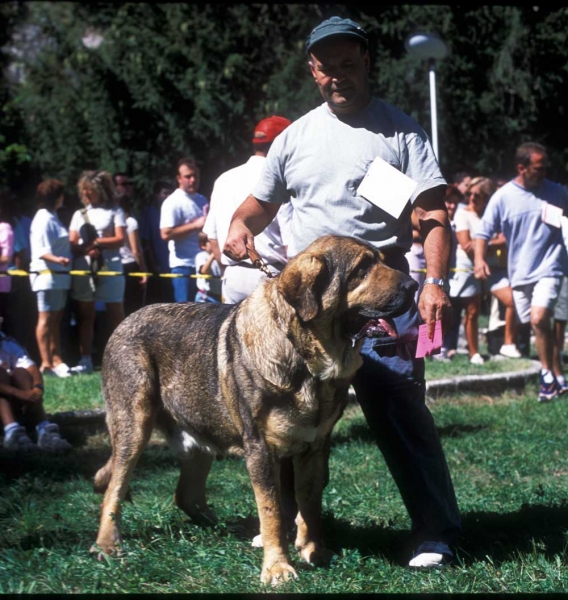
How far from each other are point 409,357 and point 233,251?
0.96 meters

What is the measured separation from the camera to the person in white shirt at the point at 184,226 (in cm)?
1077

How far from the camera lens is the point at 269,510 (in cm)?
423

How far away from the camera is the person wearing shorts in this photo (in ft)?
30.4

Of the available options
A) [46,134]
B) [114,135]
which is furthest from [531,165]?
[46,134]

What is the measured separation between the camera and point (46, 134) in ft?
74.5

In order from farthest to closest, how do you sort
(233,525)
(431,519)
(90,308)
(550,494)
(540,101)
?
(540,101)
(90,308)
(550,494)
(233,525)
(431,519)

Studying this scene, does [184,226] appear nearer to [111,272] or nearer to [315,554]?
Answer: [111,272]

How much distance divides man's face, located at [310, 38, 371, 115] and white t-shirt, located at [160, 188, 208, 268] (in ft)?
20.9

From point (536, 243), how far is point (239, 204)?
422cm

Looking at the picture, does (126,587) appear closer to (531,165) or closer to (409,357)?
(409,357)

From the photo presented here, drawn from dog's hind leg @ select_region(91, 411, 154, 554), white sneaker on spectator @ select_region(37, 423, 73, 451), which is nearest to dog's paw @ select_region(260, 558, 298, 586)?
dog's hind leg @ select_region(91, 411, 154, 554)

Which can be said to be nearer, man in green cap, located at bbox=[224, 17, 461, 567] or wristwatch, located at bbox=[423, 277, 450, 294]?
wristwatch, located at bbox=[423, 277, 450, 294]

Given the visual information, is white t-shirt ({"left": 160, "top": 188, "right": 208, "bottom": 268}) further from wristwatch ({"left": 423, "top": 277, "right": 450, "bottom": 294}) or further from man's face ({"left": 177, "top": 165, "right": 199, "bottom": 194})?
wristwatch ({"left": 423, "top": 277, "right": 450, "bottom": 294})

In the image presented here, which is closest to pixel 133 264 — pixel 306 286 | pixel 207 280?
pixel 207 280
